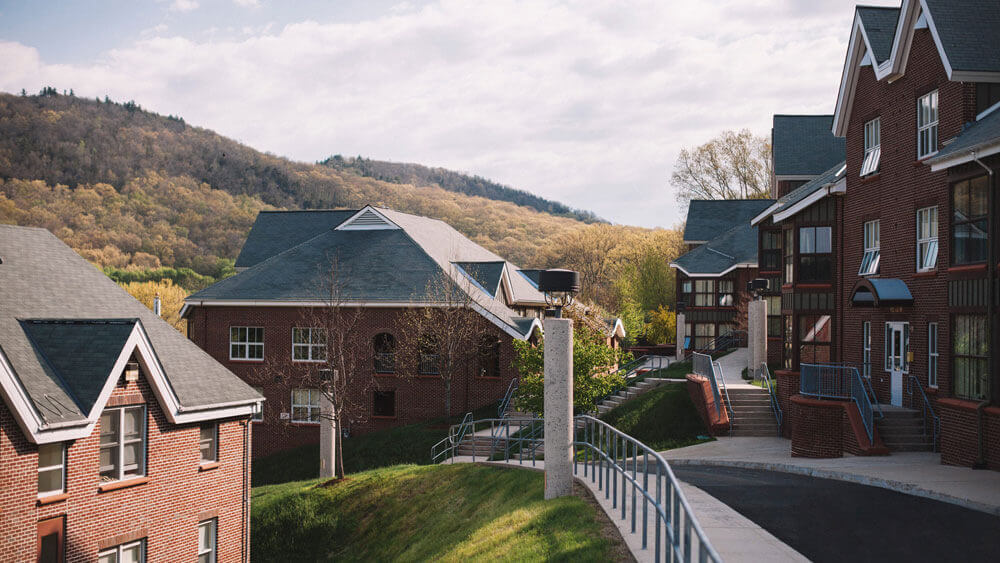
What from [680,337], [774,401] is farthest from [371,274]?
[680,337]

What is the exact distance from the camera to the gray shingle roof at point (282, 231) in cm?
4938

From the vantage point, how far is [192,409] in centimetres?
2111

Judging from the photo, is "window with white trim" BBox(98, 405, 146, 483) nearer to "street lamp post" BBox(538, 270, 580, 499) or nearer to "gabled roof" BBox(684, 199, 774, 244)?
"street lamp post" BBox(538, 270, 580, 499)

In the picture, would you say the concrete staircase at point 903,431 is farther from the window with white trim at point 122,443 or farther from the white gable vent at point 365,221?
the white gable vent at point 365,221

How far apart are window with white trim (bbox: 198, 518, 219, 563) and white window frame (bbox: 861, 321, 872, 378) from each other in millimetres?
18982

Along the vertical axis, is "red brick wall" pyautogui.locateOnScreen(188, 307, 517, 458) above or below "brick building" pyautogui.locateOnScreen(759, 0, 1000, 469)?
below

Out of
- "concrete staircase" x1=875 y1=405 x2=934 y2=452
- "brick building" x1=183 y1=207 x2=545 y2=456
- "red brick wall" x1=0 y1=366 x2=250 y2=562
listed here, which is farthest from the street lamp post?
"brick building" x1=183 y1=207 x2=545 y2=456

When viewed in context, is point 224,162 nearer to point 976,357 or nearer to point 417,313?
point 417,313

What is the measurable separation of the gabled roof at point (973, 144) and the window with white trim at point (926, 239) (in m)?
2.60

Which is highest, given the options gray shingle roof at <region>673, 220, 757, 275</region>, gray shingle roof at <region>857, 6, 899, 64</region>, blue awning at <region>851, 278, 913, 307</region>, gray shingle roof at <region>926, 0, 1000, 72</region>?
gray shingle roof at <region>857, 6, 899, 64</region>

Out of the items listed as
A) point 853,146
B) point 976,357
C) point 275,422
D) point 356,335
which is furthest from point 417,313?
point 976,357

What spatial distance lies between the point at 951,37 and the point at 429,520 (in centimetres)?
1705

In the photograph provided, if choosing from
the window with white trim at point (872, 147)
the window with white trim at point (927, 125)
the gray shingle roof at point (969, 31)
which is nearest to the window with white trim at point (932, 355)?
the window with white trim at point (927, 125)

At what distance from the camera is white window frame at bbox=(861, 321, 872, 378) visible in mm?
24078
